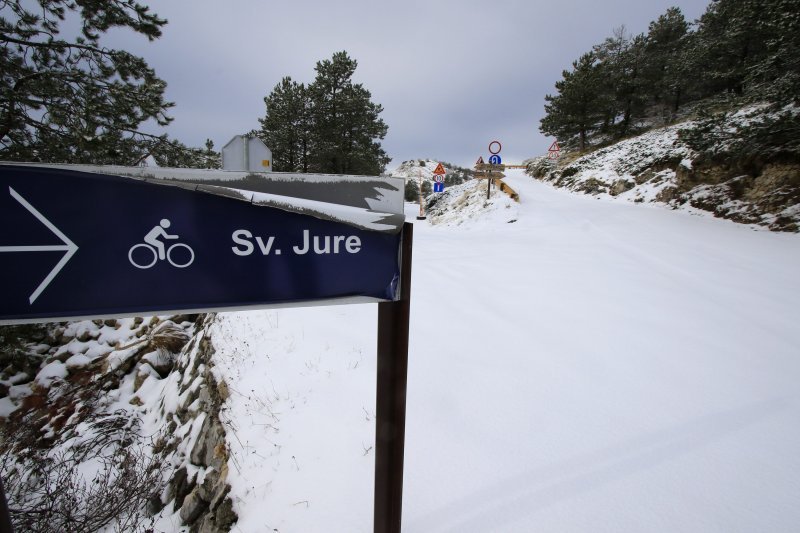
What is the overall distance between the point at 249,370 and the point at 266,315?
1343 mm

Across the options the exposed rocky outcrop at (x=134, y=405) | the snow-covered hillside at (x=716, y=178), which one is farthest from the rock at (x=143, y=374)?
the snow-covered hillside at (x=716, y=178)

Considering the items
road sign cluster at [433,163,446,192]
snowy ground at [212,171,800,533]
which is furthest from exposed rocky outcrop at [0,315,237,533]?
road sign cluster at [433,163,446,192]

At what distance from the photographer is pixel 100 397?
5863mm

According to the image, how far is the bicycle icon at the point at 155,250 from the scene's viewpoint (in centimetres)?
100

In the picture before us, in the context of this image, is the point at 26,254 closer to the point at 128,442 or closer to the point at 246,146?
the point at 246,146

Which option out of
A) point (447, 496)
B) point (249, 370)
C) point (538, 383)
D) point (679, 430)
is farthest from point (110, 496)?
point (679, 430)

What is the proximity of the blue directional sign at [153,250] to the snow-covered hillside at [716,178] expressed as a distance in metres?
10.5

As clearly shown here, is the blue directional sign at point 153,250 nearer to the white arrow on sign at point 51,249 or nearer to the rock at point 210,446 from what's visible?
the white arrow on sign at point 51,249

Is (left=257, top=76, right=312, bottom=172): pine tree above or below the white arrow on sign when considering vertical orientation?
above

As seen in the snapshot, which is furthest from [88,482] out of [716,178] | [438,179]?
[716,178]

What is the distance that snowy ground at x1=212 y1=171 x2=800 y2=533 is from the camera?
208cm

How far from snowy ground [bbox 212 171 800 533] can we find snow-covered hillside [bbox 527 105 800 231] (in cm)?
273

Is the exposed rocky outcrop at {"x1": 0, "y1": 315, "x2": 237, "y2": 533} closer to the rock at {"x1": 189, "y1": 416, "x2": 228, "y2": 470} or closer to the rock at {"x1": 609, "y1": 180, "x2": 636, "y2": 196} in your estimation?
the rock at {"x1": 189, "y1": 416, "x2": 228, "y2": 470}

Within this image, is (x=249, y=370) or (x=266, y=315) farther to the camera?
(x=266, y=315)
